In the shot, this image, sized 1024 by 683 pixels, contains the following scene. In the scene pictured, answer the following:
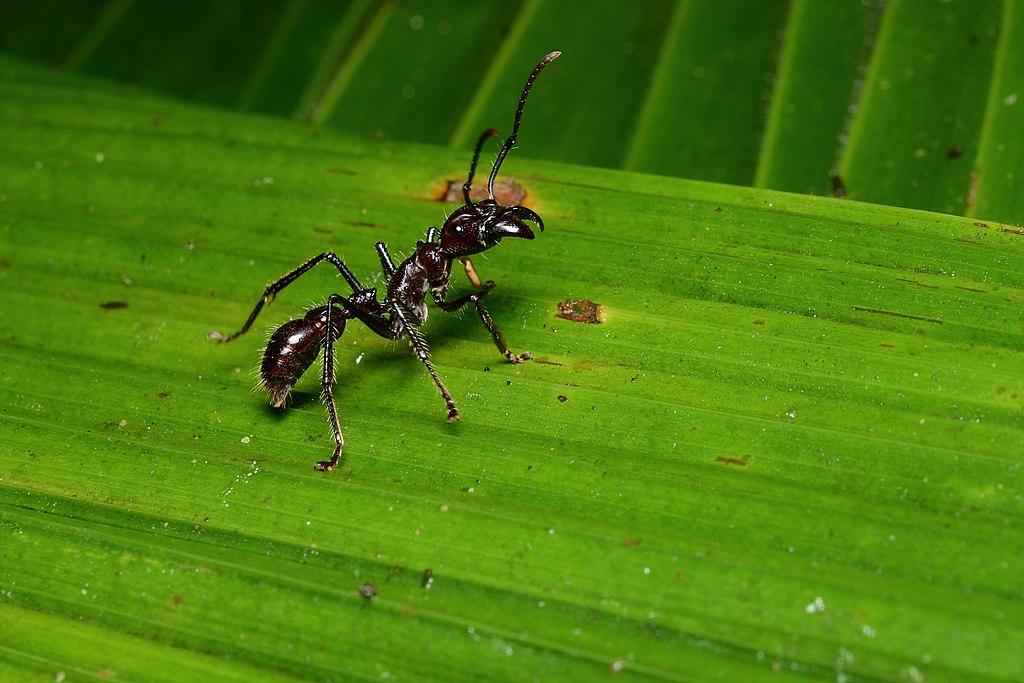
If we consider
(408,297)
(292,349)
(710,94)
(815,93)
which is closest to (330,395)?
(292,349)

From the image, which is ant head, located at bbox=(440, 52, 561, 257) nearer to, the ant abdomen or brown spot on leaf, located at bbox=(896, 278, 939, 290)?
the ant abdomen

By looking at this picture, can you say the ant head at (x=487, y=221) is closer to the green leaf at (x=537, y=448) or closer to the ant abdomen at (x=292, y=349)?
the green leaf at (x=537, y=448)

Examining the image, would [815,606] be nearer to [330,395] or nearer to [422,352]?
[422,352]

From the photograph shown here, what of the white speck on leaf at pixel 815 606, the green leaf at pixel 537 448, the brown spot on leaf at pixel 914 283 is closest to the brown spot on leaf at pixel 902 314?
the green leaf at pixel 537 448

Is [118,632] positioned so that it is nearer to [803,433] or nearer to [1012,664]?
[803,433]

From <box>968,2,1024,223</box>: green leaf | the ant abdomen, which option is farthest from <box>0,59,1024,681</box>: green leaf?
<box>968,2,1024,223</box>: green leaf

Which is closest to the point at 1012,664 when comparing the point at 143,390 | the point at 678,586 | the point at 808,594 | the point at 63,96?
the point at 808,594

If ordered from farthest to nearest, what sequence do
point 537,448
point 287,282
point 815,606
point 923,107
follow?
point 923,107
point 287,282
point 537,448
point 815,606
